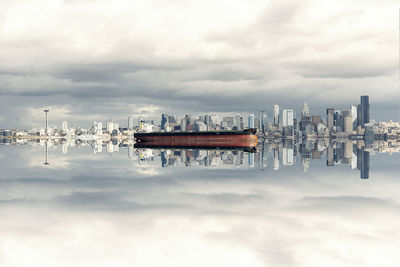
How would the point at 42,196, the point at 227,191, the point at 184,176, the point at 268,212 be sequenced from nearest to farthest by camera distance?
the point at 268,212
the point at 42,196
the point at 227,191
the point at 184,176

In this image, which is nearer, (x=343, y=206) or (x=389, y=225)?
(x=389, y=225)

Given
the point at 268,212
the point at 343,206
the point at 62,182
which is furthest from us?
the point at 62,182

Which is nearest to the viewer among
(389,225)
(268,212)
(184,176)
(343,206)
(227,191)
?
(389,225)

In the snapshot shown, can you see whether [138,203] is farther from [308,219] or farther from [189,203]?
[308,219]

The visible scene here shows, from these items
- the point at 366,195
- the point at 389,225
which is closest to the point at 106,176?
the point at 366,195

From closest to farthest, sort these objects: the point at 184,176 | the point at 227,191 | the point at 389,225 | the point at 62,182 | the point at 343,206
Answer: the point at 389,225, the point at 343,206, the point at 227,191, the point at 62,182, the point at 184,176

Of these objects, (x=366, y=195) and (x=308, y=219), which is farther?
(x=366, y=195)

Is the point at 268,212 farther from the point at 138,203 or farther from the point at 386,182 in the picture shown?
the point at 386,182

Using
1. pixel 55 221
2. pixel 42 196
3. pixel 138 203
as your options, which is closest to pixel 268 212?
pixel 138 203
